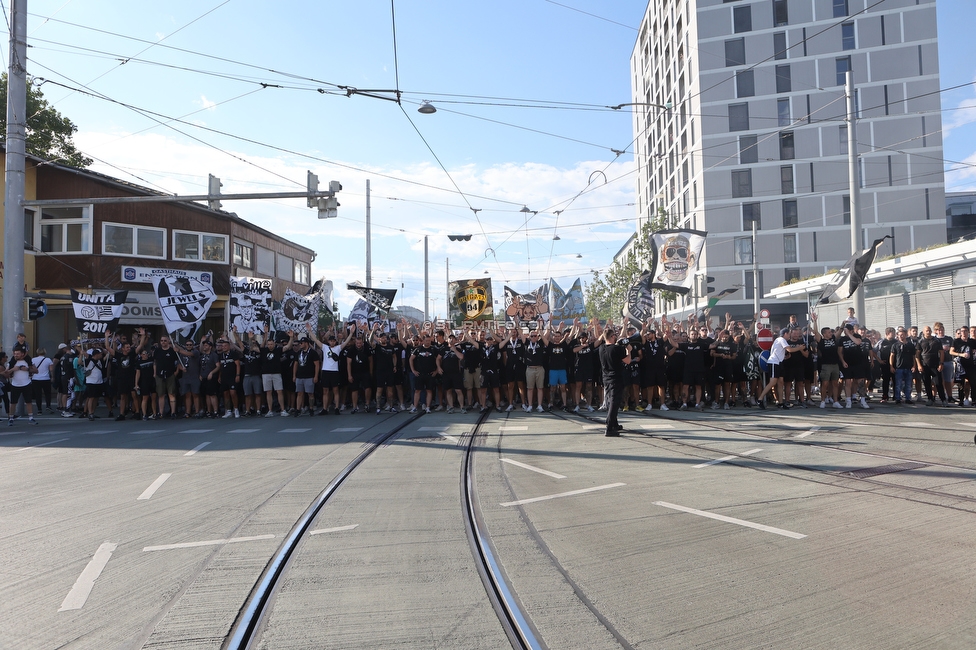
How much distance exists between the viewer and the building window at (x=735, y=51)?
51344 millimetres

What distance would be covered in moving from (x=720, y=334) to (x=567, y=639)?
43.5 ft

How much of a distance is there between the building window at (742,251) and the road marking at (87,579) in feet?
171

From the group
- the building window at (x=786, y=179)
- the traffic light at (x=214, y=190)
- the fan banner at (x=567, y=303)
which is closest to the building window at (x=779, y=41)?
the building window at (x=786, y=179)

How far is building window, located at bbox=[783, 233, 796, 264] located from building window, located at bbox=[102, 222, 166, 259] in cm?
4356

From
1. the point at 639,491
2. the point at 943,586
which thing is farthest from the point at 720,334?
the point at 943,586

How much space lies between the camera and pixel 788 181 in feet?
171

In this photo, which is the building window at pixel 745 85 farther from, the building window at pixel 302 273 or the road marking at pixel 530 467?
the road marking at pixel 530 467

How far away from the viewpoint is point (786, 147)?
170 ft

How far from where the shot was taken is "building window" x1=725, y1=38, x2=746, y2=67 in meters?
51.3

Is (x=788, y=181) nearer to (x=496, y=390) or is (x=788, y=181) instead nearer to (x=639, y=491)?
(x=496, y=390)

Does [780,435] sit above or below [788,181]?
below

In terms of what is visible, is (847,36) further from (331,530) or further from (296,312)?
(331,530)

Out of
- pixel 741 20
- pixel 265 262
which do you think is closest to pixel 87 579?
pixel 265 262

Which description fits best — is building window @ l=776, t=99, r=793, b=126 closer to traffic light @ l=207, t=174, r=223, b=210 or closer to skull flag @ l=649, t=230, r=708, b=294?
skull flag @ l=649, t=230, r=708, b=294
